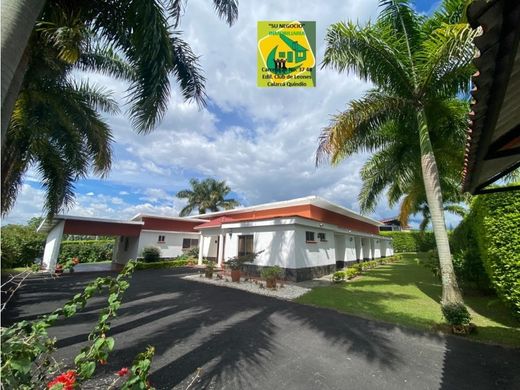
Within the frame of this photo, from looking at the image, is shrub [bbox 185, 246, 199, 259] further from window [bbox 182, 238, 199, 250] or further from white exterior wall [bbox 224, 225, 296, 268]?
white exterior wall [bbox 224, 225, 296, 268]

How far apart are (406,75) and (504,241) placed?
594cm

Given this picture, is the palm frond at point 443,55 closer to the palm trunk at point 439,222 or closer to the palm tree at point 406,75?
the palm tree at point 406,75

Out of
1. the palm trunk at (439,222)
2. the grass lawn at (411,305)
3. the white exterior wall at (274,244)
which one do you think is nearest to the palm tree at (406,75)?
the palm trunk at (439,222)

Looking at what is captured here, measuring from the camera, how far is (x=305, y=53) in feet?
30.7

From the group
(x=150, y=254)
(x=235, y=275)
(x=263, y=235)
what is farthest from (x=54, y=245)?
(x=263, y=235)

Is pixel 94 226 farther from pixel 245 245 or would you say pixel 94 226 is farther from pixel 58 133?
pixel 245 245

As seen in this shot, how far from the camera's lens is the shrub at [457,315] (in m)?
6.66

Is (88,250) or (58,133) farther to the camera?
(88,250)

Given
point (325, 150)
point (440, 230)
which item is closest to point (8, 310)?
point (325, 150)

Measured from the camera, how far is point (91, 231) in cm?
1997

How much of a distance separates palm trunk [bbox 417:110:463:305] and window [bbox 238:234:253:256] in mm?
10671

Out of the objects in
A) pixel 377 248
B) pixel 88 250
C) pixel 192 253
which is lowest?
pixel 192 253

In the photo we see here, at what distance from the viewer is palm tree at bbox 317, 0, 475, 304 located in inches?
311

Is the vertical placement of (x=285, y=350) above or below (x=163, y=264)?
below
